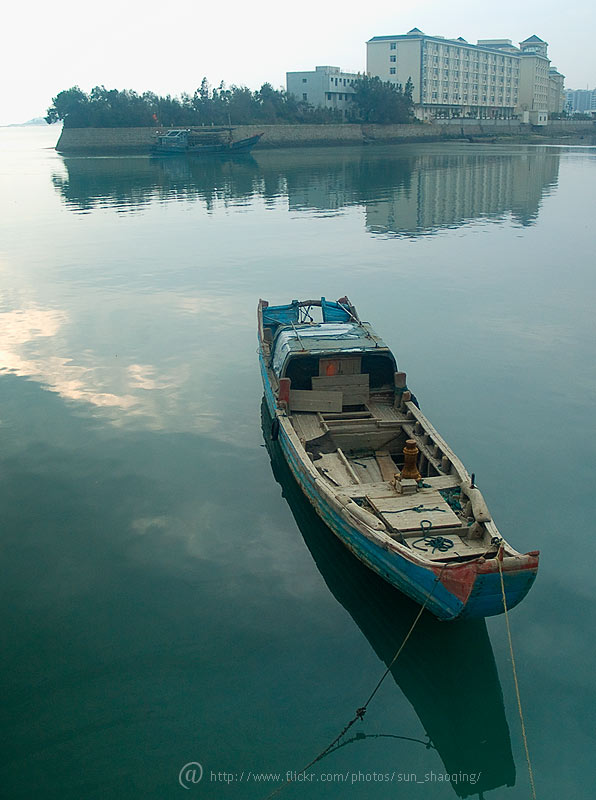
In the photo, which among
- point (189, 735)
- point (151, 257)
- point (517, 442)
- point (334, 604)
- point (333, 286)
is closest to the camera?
point (189, 735)

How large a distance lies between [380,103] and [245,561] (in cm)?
13770

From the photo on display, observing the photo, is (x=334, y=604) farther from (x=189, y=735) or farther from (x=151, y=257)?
(x=151, y=257)

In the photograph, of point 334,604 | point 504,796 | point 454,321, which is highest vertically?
point 454,321

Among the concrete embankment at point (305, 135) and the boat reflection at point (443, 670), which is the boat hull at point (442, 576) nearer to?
the boat reflection at point (443, 670)

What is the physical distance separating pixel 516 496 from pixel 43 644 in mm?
9562

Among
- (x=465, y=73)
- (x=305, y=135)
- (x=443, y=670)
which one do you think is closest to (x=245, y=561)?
(x=443, y=670)

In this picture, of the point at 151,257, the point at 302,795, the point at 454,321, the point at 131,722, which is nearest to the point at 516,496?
the point at 302,795

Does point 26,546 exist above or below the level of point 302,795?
above

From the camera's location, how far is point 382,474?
12.7 meters

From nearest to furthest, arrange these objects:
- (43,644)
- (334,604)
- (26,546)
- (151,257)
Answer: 1. (43,644)
2. (334,604)
3. (26,546)
4. (151,257)

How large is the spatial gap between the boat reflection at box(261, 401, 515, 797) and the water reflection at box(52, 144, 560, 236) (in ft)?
114

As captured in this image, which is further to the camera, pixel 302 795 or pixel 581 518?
pixel 581 518

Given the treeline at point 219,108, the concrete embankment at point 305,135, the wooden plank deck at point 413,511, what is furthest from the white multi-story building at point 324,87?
the wooden plank deck at point 413,511

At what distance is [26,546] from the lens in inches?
465
